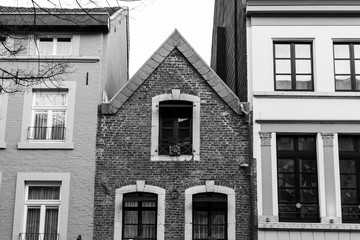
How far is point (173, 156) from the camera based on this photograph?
1577 cm

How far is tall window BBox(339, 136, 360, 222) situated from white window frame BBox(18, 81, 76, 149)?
766 cm

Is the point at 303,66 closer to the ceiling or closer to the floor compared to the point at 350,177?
closer to the ceiling

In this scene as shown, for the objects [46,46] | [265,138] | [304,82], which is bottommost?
[265,138]

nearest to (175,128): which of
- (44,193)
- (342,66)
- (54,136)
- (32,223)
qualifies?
(54,136)

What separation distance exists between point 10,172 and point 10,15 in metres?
4.63

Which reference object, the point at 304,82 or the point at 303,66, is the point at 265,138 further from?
the point at 303,66

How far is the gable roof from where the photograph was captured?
1616 cm

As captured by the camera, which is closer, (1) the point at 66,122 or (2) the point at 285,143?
(2) the point at 285,143

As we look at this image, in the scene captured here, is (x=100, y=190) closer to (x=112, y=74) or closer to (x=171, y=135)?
(x=171, y=135)

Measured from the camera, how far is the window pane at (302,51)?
16453 millimetres

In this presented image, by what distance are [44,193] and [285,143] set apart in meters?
6.98

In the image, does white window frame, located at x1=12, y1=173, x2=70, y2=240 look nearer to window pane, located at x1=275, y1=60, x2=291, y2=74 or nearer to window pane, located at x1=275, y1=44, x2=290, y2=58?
window pane, located at x1=275, y1=60, x2=291, y2=74

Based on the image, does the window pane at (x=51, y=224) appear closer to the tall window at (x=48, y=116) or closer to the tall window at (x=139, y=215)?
the tall window at (x=139, y=215)

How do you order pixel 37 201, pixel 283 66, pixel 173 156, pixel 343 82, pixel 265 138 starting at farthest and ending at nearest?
1. pixel 283 66
2. pixel 343 82
3. pixel 173 156
4. pixel 265 138
5. pixel 37 201
